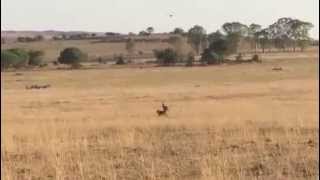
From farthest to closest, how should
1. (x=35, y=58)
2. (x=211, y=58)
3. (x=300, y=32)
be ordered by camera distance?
(x=300, y=32), (x=35, y=58), (x=211, y=58)

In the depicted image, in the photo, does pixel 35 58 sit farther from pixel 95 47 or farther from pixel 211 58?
pixel 95 47

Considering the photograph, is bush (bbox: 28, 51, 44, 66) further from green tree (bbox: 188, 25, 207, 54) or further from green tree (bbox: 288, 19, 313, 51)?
green tree (bbox: 288, 19, 313, 51)

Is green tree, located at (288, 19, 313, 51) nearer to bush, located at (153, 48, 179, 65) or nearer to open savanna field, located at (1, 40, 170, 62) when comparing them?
open savanna field, located at (1, 40, 170, 62)

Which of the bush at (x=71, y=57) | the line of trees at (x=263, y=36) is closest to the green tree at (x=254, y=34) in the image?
the line of trees at (x=263, y=36)

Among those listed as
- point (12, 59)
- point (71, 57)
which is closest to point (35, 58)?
point (71, 57)

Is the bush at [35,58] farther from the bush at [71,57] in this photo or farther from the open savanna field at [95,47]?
the open savanna field at [95,47]

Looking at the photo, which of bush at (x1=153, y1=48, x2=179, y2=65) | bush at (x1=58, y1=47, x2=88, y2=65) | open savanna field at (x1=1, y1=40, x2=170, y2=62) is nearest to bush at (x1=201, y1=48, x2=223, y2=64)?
bush at (x1=153, y1=48, x2=179, y2=65)

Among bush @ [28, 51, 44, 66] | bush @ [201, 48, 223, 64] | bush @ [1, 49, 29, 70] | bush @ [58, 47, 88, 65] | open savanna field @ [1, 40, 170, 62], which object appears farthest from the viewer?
open savanna field @ [1, 40, 170, 62]

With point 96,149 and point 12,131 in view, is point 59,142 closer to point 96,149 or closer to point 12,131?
point 96,149

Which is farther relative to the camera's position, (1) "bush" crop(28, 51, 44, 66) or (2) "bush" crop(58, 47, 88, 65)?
(1) "bush" crop(28, 51, 44, 66)

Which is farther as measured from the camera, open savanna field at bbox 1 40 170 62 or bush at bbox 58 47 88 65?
open savanna field at bbox 1 40 170 62

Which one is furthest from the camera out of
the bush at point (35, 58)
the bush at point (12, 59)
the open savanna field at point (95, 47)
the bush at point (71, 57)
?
the open savanna field at point (95, 47)

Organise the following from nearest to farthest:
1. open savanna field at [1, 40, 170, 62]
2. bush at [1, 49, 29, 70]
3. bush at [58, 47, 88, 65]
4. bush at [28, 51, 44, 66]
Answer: bush at [1, 49, 29, 70], bush at [58, 47, 88, 65], bush at [28, 51, 44, 66], open savanna field at [1, 40, 170, 62]

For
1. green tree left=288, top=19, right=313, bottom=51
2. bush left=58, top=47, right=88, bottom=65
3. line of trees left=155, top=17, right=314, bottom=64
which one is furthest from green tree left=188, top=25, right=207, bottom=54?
bush left=58, top=47, right=88, bottom=65
